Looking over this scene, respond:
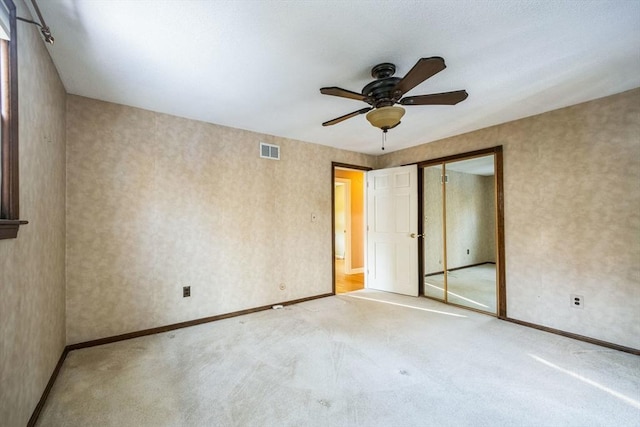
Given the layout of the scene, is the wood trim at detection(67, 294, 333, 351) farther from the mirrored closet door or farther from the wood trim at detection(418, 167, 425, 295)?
the mirrored closet door

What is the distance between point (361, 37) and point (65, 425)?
2.96m

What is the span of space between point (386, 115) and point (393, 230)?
8.96 feet

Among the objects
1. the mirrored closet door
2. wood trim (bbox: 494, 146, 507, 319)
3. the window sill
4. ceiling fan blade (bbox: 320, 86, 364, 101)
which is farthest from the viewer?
the mirrored closet door

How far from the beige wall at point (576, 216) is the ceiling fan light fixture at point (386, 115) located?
2052 millimetres

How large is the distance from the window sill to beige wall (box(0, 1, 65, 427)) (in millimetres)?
38

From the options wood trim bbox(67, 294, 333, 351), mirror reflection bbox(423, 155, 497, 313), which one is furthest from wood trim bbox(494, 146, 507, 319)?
wood trim bbox(67, 294, 333, 351)

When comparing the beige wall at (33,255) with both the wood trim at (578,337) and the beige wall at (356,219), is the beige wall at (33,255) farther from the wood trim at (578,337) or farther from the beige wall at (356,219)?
the beige wall at (356,219)

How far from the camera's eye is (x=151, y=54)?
1952mm

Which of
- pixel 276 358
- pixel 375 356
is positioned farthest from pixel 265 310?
pixel 375 356

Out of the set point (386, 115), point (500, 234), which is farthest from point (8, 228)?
point (500, 234)

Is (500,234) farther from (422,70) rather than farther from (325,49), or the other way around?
(325,49)

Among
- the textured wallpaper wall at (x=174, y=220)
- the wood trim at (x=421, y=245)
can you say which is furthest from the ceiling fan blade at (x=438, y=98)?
the wood trim at (x=421, y=245)

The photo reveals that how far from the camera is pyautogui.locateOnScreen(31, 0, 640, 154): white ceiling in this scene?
156 cm

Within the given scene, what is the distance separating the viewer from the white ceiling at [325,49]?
1556 mm
